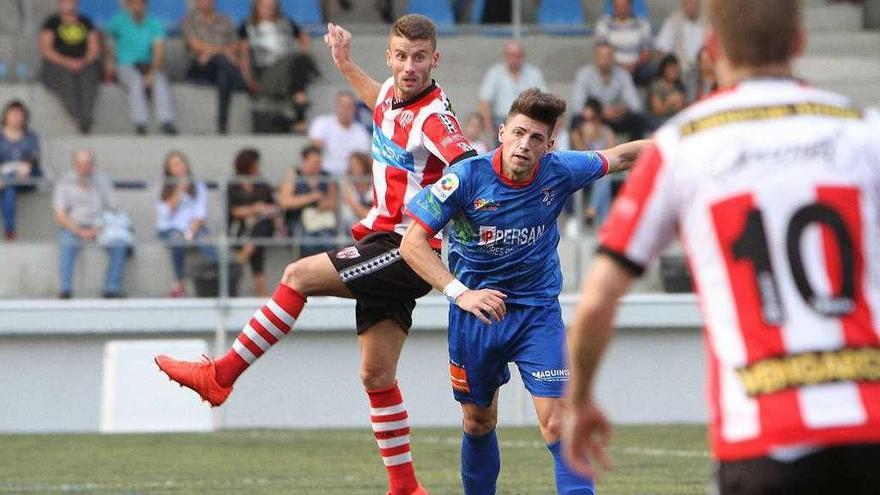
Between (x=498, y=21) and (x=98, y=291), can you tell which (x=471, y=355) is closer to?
(x=98, y=291)

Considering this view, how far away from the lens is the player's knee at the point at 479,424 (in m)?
7.50

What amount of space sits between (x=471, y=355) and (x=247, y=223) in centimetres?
793

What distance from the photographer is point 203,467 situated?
10.7 m

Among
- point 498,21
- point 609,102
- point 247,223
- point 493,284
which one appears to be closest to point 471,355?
point 493,284

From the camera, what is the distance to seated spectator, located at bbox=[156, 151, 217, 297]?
49.1 feet

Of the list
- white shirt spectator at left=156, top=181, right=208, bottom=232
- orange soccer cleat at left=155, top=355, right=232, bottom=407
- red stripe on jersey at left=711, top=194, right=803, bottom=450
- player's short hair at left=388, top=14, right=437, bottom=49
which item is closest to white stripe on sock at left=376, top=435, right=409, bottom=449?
orange soccer cleat at left=155, top=355, right=232, bottom=407

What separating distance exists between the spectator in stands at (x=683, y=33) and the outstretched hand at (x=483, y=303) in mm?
11929

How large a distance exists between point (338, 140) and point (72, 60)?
318 cm

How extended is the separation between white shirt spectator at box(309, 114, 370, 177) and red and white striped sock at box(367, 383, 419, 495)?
871 cm

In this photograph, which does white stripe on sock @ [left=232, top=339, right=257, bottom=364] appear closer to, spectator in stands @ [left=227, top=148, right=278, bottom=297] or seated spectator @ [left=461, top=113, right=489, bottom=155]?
spectator in stands @ [left=227, top=148, right=278, bottom=297]

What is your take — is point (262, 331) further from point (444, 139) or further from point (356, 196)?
point (356, 196)

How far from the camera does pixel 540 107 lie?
6961 mm

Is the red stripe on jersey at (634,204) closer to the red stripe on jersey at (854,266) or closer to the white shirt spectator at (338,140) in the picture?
the red stripe on jersey at (854,266)

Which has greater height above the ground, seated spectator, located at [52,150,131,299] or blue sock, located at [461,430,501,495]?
blue sock, located at [461,430,501,495]
